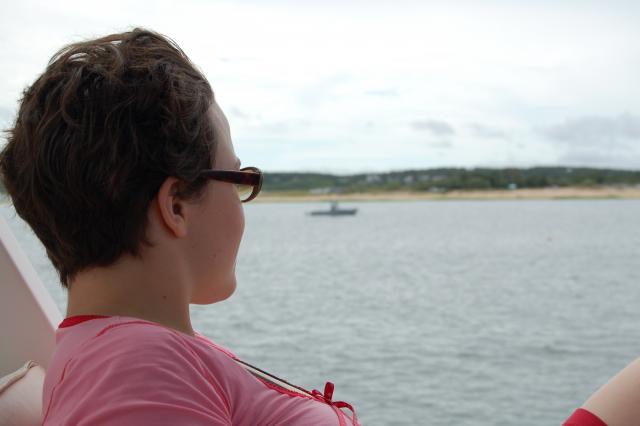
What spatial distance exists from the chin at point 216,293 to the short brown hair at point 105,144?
0.10 meters

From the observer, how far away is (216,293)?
2.77ft

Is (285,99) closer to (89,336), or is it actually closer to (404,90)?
(404,90)

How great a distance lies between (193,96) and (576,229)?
41829 mm

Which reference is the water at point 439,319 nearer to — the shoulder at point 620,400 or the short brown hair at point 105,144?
the short brown hair at point 105,144

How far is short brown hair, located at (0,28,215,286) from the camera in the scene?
2.37 feet

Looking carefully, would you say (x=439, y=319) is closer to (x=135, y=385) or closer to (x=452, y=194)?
(x=135, y=385)

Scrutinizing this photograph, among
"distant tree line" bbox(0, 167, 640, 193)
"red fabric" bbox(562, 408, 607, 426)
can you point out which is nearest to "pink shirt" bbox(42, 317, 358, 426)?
"red fabric" bbox(562, 408, 607, 426)

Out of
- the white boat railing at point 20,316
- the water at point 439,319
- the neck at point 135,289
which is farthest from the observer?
the water at point 439,319

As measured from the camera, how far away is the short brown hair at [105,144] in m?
0.72

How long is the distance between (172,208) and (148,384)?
18 cm

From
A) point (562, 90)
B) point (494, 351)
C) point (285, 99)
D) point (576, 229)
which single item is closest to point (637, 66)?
point (562, 90)

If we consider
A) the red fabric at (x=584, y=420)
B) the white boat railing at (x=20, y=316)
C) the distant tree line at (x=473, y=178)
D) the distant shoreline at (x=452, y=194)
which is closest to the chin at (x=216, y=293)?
the red fabric at (x=584, y=420)

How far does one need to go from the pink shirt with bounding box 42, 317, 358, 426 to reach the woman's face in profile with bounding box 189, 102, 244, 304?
0.25 ft

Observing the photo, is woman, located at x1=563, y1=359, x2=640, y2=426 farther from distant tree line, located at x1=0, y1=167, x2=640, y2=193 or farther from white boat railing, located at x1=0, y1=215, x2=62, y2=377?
distant tree line, located at x1=0, y1=167, x2=640, y2=193
